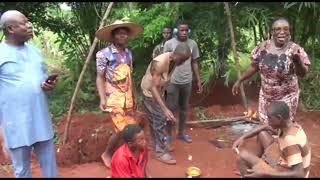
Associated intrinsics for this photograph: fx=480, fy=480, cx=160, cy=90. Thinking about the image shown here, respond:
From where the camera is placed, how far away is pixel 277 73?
427cm

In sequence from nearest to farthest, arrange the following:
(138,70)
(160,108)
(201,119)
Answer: (160,108) < (201,119) < (138,70)

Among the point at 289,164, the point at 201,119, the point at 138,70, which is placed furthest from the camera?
the point at 138,70

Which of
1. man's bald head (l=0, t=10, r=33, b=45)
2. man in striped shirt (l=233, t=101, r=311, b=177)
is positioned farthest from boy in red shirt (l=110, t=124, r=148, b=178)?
man's bald head (l=0, t=10, r=33, b=45)

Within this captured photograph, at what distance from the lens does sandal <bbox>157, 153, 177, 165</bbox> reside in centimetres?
506

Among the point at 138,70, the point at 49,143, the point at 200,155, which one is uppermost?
the point at 138,70

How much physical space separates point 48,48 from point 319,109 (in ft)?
21.8

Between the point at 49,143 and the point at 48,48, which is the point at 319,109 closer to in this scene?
the point at 49,143

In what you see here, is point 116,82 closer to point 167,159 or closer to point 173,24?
point 167,159

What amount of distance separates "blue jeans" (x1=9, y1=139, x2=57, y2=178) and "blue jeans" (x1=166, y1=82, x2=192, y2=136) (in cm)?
207

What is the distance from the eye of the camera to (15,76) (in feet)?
11.4

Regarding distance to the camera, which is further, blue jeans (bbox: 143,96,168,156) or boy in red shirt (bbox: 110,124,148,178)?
blue jeans (bbox: 143,96,168,156)

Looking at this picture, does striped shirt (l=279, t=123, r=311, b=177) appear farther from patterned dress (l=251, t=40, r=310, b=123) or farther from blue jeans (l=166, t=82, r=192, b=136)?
blue jeans (l=166, t=82, r=192, b=136)

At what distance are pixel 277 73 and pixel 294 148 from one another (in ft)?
3.47

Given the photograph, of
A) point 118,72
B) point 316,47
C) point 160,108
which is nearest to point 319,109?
point 316,47
